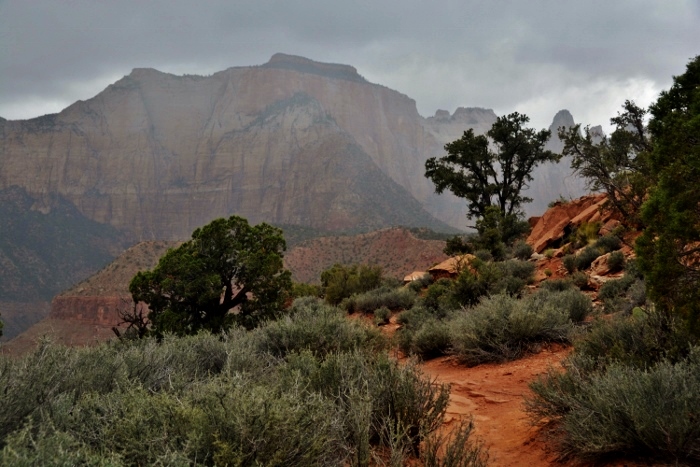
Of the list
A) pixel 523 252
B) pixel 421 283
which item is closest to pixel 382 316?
pixel 421 283

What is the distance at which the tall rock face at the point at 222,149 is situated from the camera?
135m

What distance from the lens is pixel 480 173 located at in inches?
1136

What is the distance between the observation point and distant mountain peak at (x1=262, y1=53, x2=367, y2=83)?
176 metres

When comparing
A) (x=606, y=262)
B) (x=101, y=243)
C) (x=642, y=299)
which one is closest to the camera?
(x=642, y=299)

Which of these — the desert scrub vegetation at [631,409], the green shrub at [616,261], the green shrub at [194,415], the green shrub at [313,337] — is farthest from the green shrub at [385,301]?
the green shrub at [194,415]

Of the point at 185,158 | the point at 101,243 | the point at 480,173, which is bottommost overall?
the point at 101,243

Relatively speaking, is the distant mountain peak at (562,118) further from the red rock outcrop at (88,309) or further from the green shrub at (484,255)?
the green shrub at (484,255)

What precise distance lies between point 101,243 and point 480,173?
12285cm

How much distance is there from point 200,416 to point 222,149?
160530mm

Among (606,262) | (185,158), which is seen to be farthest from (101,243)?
(606,262)

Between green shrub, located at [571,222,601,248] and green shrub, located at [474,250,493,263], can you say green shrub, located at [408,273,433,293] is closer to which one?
green shrub, located at [474,250,493,263]

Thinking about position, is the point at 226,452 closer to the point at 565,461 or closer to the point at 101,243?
the point at 565,461

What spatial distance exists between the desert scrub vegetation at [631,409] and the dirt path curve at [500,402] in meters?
0.26

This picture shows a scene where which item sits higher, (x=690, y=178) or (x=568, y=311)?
(x=690, y=178)
